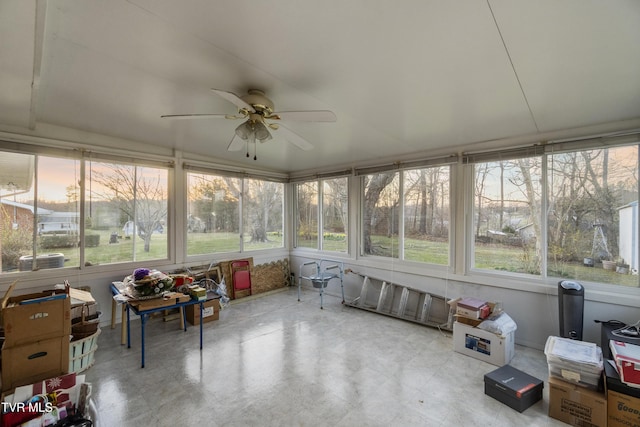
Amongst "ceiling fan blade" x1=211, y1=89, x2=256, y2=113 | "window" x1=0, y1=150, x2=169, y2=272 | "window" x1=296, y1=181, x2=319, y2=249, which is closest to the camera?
"ceiling fan blade" x1=211, y1=89, x2=256, y2=113

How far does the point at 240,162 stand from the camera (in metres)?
5.02

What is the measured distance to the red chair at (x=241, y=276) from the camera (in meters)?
4.78

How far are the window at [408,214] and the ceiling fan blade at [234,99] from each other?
2.95 m

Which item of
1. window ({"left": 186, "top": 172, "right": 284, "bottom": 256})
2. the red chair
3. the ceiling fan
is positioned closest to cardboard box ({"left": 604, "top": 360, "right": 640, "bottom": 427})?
the ceiling fan

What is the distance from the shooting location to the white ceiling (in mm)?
1330

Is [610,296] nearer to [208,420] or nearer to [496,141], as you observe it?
[496,141]

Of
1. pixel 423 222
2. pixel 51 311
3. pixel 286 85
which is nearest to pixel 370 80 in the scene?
pixel 286 85

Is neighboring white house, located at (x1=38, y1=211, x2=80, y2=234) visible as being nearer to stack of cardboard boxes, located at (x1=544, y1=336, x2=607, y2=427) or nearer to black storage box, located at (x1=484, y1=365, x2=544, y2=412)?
black storage box, located at (x1=484, y1=365, x2=544, y2=412)

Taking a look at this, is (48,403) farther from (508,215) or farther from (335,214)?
(508,215)

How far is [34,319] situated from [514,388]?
3.74m

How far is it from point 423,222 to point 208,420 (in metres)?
3.50

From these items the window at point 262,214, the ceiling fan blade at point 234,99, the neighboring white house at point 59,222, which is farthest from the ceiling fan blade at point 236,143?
the window at point 262,214

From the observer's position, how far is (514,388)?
2117 mm

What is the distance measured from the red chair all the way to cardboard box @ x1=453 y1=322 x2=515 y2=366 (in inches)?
136
